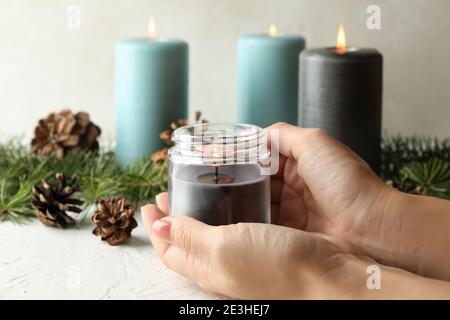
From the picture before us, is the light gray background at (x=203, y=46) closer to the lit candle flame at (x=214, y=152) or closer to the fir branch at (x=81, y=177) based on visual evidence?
the fir branch at (x=81, y=177)

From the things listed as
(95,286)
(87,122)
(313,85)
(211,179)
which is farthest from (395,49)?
(95,286)

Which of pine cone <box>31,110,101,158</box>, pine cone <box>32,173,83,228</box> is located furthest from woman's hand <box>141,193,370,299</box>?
pine cone <box>31,110,101,158</box>

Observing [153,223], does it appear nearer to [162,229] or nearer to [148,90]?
[162,229]

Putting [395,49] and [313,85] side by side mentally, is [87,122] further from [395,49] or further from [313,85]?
[395,49]

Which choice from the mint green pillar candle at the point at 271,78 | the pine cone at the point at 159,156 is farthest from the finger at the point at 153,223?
the mint green pillar candle at the point at 271,78

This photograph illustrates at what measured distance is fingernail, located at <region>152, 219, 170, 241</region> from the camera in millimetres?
696

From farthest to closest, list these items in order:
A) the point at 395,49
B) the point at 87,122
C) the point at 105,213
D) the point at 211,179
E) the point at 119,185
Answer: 1. the point at 395,49
2. the point at 87,122
3. the point at 119,185
4. the point at 105,213
5. the point at 211,179

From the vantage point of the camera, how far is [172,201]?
73cm

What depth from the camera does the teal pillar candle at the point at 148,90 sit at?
105cm

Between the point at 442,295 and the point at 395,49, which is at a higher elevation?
the point at 395,49

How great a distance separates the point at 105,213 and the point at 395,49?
608mm

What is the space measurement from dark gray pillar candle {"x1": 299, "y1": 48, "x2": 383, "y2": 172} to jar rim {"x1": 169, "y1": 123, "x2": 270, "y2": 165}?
240 millimetres

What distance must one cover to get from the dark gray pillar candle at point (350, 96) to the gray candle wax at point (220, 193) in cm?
25

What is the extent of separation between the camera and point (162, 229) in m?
0.70
